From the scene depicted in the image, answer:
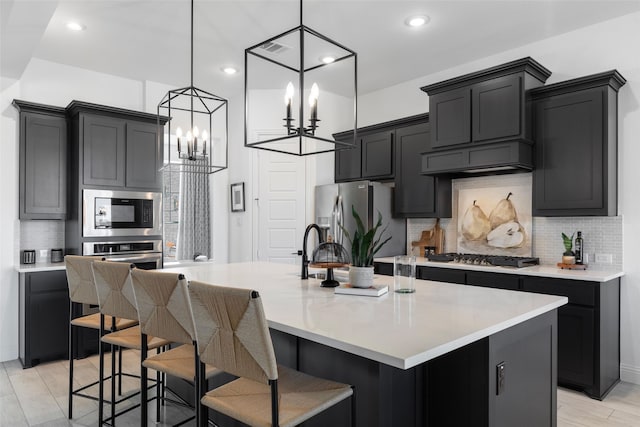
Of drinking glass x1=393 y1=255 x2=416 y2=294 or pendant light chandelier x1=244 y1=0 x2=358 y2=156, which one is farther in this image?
pendant light chandelier x1=244 y1=0 x2=358 y2=156

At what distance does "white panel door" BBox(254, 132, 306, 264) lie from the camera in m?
5.54

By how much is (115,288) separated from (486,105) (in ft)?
10.7

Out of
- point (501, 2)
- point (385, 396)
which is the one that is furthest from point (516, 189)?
point (385, 396)

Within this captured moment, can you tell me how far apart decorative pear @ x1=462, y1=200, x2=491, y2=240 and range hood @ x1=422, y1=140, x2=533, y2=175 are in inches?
15.5

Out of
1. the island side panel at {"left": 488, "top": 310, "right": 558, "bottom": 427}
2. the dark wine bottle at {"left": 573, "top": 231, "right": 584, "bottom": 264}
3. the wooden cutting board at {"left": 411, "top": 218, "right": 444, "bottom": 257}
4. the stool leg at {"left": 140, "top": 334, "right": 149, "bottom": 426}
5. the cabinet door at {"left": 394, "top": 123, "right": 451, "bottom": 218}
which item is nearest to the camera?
the island side panel at {"left": 488, "top": 310, "right": 558, "bottom": 427}

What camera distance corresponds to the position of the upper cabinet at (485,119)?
3.63 meters

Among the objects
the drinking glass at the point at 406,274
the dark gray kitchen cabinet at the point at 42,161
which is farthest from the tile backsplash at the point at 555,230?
the dark gray kitchen cabinet at the point at 42,161

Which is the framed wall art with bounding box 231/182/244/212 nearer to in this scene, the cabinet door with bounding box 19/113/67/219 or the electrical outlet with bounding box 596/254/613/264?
the cabinet door with bounding box 19/113/67/219

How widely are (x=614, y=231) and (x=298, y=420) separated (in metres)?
3.27

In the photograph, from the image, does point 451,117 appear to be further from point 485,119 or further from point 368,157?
point 368,157

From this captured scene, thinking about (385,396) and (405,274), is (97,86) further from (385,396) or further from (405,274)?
(385,396)

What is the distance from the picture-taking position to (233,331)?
1.52m

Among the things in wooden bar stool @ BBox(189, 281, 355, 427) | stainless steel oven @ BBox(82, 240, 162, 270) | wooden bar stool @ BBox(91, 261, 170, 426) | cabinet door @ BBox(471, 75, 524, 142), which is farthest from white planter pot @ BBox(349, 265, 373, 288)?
stainless steel oven @ BBox(82, 240, 162, 270)

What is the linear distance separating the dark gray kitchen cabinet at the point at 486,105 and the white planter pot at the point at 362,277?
6.84 ft
